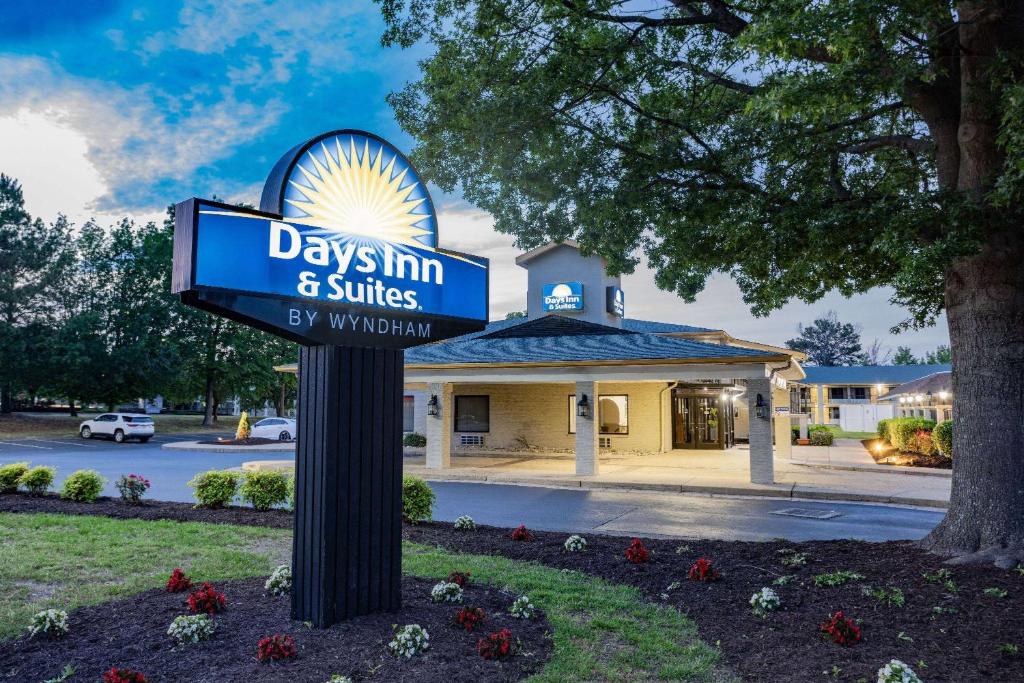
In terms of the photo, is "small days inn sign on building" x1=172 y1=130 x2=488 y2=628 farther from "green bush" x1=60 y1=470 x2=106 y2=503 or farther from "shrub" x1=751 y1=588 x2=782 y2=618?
"green bush" x1=60 y1=470 x2=106 y2=503

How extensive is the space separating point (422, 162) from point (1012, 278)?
8.36 meters

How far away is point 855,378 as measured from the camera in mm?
64688

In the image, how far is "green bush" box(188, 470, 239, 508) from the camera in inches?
465

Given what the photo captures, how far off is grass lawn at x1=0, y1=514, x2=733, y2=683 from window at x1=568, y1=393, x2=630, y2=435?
1689cm

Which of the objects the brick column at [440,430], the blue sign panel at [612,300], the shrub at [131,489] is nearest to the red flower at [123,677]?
the shrub at [131,489]

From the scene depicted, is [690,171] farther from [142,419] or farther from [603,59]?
[142,419]

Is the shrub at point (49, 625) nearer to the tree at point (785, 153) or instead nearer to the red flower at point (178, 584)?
the red flower at point (178, 584)

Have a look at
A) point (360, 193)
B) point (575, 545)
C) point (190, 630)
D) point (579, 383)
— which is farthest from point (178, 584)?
point (579, 383)

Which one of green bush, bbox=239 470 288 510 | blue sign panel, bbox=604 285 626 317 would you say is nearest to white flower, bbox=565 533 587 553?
green bush, bbox=239 470 288 510

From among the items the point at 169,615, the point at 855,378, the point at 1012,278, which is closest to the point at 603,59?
the point at 1012,278

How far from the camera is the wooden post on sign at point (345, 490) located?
17.8 ft

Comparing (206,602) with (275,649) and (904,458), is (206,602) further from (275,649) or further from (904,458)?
(904,458)

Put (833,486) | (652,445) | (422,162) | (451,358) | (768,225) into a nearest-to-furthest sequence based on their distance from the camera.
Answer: (768,225)
(422,162)
(833,486)
(451,358)
(652,445)

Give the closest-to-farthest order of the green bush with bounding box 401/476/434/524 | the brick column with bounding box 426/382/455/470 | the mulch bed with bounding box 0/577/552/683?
the mulch bed with bounding box 0/577/552/683 < the green bush with bounding box 401/476/434/524 < the brick column with bounding box 426/382/455/470
